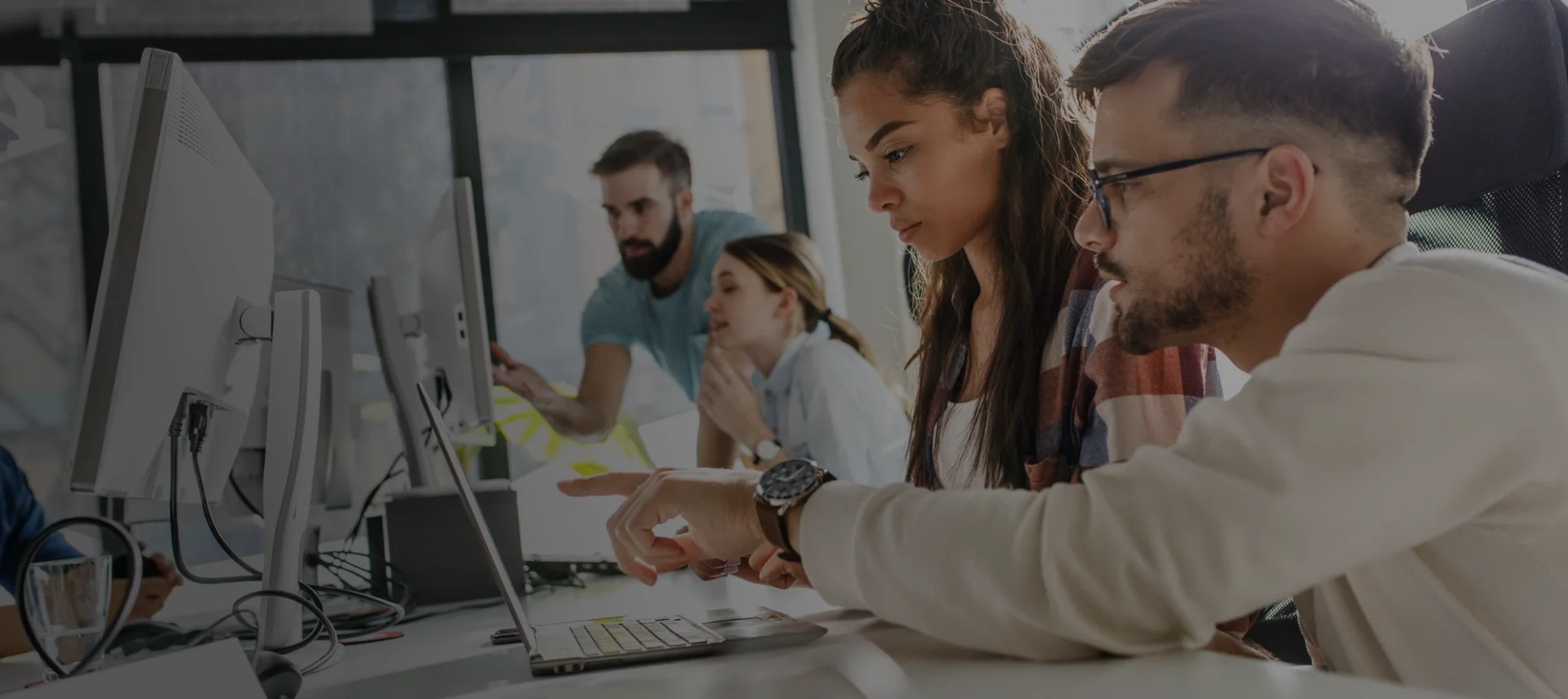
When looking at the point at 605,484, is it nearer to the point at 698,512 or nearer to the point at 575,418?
the point at 698,512

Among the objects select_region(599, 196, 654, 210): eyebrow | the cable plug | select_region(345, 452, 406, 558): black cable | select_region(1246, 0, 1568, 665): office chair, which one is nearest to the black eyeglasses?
select_region(1246, 0, 1568, 665): office chair

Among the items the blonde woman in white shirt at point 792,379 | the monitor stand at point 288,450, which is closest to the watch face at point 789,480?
the monitor stand at point 288,450

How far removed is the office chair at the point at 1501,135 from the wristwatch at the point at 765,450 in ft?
7.56

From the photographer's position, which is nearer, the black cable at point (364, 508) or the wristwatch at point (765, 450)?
the black cable at point (364, 508)

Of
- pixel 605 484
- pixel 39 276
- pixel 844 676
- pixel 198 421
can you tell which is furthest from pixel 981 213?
pixel 39 276

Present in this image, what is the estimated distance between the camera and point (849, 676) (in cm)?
65

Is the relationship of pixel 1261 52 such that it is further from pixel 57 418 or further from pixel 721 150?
pixel 57 418

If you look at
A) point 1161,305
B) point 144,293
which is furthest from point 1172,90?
point 144,293

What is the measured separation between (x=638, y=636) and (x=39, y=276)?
2892 millimetres

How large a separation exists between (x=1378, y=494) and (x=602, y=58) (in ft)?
10.6

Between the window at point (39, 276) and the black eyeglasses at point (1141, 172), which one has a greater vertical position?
the window at point (39, 276)

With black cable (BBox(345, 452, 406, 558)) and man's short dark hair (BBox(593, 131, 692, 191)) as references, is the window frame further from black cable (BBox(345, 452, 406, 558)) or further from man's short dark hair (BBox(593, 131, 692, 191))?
black cable (BBox(345, 452, 406, 558))

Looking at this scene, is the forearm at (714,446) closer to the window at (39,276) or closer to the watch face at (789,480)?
the window at (39,276)

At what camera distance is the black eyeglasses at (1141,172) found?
2.53 ft
